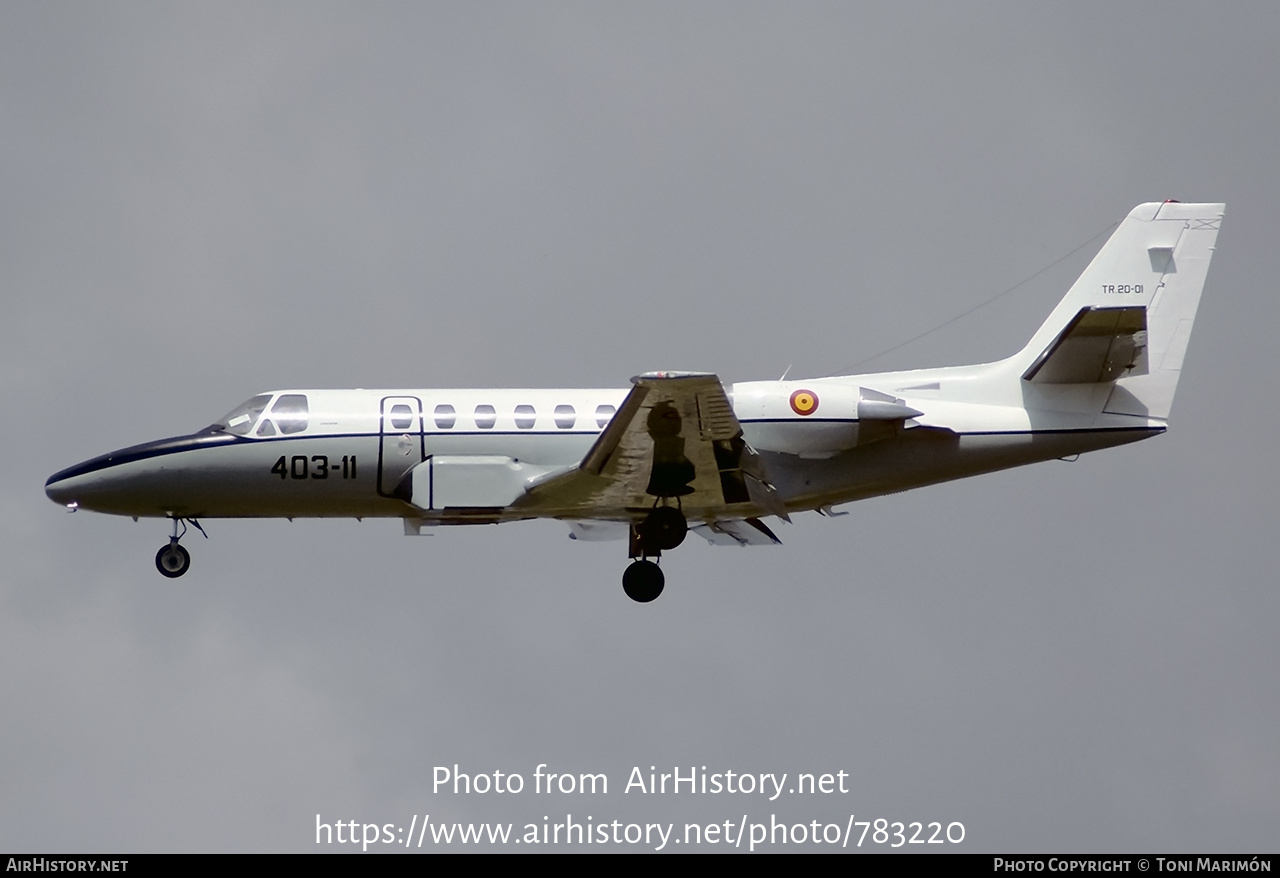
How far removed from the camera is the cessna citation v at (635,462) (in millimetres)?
23000

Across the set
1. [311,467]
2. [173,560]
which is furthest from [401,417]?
[173,560]

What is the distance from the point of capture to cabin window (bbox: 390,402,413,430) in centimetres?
2367

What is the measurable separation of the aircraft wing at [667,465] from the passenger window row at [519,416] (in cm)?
105

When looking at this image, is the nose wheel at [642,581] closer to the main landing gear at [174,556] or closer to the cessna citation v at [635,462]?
the cessna citation v at [635,462]

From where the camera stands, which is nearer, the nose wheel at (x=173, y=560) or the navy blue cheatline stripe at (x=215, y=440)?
the navy blue cheatline stripe at (x=215, y=440)

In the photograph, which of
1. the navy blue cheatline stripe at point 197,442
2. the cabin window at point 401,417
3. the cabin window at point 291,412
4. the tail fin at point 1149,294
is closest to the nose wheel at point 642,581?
the navy blue cheatline stripe at point 197,442

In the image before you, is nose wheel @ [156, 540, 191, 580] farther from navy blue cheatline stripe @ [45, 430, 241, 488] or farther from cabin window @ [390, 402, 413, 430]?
cabin window @ [390, 402, 413, 430]

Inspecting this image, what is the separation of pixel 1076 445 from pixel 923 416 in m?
2.44

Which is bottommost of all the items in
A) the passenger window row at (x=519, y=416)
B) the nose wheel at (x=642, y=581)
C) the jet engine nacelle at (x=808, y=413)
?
the nose wheel at (x=642, y=581)

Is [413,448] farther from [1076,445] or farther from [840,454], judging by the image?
[1076,445]

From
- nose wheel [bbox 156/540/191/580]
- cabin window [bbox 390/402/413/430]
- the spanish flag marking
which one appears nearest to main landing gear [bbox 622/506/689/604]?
the spanish flag marking

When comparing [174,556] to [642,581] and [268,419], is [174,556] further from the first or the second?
[642,581]

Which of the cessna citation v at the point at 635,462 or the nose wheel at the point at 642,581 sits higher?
the cessna citation v at the point at 635,462

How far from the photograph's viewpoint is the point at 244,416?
957 inches
